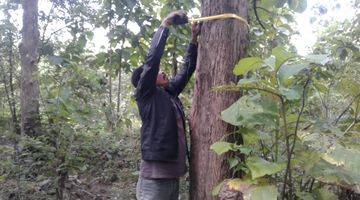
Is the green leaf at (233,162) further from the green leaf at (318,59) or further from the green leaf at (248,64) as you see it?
the green leaf at (318,59)

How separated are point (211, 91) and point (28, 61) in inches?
150

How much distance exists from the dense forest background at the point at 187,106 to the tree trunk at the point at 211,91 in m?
0.03

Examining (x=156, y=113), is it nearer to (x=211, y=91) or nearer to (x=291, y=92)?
(x=211, y=91)

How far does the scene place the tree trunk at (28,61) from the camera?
550 centimetres

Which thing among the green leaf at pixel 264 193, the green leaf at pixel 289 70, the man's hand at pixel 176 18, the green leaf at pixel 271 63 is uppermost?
the man's hand at pixel 176 18

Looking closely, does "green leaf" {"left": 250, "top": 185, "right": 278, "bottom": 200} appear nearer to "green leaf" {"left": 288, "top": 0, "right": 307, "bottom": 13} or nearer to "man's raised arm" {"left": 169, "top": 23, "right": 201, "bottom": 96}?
"man's raised arm" {"left": 169, "top": 23, "right": 201, "bottom": 96}

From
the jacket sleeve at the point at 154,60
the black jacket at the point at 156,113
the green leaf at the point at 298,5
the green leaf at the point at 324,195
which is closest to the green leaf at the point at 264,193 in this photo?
the green leaf at the point at 324,195

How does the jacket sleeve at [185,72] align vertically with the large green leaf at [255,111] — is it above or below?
above

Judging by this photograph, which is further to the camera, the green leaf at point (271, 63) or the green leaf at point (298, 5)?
the green leaf at point (298, 5)

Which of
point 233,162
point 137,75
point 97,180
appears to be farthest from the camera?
point 97,180

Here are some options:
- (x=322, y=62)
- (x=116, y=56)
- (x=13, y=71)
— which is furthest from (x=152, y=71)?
(x=13, y=71)

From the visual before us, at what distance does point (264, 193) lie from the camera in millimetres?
2002

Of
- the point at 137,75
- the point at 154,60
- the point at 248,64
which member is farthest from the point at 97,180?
the point at 248,64

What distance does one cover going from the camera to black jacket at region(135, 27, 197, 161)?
9.08ft
